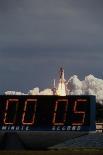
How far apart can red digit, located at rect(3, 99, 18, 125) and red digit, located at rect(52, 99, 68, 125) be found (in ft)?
9.48

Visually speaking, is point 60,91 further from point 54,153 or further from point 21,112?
point 54,153

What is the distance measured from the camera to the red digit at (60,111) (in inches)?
1737

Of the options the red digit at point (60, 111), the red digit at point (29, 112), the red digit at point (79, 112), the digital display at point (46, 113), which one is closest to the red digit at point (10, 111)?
the digital display at point (46, 113)

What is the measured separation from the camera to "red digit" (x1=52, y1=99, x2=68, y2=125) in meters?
44.1

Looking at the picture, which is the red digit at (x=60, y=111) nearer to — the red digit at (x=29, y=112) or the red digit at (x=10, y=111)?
the red digit at (x=29, y=112)

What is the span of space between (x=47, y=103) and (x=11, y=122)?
2.91 m

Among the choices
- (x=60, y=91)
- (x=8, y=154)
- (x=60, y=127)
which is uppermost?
(x=60, y=91)

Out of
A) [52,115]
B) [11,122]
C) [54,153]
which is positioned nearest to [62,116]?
[52,115]

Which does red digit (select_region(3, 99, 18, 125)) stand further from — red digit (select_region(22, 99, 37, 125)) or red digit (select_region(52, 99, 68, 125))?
red digit (select_region(52, 99, 68, 125))

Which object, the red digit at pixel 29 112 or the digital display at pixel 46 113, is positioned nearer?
the digital display at pixel 46 113

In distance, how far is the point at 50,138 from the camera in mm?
43125

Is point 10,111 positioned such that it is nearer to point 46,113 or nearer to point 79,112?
point 46,113

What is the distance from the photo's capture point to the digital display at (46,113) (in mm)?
43938

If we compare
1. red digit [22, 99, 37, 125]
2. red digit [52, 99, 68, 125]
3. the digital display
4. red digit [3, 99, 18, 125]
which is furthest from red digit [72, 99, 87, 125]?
red digit [3, 99, 18, 125]
